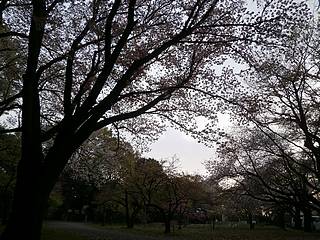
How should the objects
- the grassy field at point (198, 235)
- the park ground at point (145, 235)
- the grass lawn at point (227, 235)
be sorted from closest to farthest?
the grassy field at point (198, 235)
the park ground at point (145, 235)
the grass lawn at point (227, 235)

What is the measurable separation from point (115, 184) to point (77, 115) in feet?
115

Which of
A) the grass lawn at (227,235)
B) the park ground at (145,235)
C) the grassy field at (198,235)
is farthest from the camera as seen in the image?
the grass lawn at (227,235)

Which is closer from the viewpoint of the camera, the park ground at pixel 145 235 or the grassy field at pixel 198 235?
the grassy field at pixel 198 235

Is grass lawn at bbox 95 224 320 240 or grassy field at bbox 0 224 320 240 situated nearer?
grassy field at bbox 0 224 320 240

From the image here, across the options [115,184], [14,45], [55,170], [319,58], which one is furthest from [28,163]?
[115,184]

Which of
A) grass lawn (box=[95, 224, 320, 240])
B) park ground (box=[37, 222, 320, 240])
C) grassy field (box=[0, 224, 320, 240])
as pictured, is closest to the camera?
grassy field (box=[0, 224, 320, 240])

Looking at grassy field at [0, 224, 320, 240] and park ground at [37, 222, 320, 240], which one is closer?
grassy field at [0, 224, 320, 240]

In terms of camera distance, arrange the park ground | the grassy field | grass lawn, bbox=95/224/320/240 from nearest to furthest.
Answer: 1. the grassy field
2. the park ground
3. grass lawn, bbox=95/224/320/240

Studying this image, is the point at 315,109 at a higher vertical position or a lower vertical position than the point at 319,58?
lower

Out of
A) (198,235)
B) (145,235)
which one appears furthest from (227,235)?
(145,235)

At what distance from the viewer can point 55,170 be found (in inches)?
390

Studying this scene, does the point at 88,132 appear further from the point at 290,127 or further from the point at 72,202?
the point at 72,202

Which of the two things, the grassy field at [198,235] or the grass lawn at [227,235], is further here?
the grass lawn at [227,235]

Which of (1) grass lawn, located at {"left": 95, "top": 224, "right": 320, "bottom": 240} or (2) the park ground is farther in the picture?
(1) grass lawn, located at {"left": 95, "top": 224, "right": 320, "bottom": 240}
